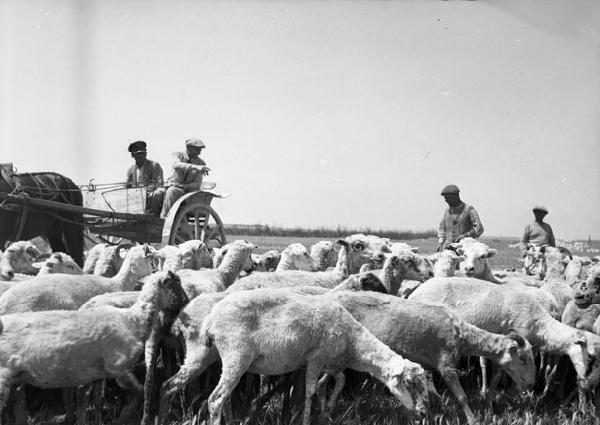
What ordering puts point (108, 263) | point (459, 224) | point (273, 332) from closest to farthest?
point (273, 332) → point (108, 263) → point (459, 224)

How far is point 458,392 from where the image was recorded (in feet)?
20.9

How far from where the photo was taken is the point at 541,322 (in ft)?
24.7

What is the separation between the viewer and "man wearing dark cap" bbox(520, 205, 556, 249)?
12945 millimetres

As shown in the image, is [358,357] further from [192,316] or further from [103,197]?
[103,197]

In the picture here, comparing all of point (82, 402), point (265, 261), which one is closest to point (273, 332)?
point (82, 402)

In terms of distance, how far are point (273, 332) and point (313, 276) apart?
3.09 m

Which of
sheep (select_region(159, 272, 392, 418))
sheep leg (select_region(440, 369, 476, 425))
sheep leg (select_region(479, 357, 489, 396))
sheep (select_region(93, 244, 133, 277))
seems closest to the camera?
sheep (select_region(159, 272, 392, 418))

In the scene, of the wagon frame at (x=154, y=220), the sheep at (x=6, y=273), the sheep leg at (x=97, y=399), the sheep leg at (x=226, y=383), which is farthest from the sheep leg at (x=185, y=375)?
the wagon frame at (x=154, y=220)

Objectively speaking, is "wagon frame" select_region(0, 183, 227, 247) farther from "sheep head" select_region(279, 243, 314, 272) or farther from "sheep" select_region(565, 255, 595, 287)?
"sheep" select_region(565, 255, 595, 287)

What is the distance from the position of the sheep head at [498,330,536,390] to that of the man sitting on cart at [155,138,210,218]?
7.32 meters

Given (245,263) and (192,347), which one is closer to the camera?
(192,347)

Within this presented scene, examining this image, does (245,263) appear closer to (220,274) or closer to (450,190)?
(220,274)

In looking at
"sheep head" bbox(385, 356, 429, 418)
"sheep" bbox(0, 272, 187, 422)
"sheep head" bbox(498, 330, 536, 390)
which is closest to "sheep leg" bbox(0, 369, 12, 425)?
"sheep" bbox(0, 272, 187, 422)

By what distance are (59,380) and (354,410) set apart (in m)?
2.43
